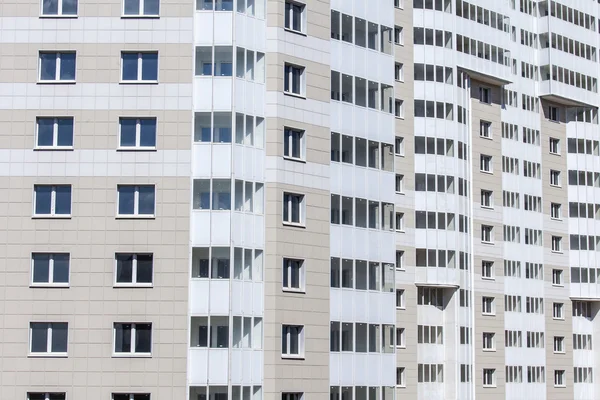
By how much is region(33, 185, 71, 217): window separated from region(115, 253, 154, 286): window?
10.3ft

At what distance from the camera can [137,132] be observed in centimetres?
4919

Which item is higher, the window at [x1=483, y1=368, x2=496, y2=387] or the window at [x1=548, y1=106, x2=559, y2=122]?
the window at [x1=548, y1=106, x2=559, y2=122]

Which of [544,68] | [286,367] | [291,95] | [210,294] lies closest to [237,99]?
[291,95]

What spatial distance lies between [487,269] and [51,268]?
43.6 m

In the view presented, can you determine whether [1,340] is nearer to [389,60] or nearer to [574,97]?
[389,60]

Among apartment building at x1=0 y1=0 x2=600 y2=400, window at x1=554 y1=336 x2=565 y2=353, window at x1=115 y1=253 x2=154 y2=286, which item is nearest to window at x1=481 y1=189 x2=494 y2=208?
window at x1=554 y1=336 x2=565 y2=353

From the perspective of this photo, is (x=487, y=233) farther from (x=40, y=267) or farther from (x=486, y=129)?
(x=40, y=267)

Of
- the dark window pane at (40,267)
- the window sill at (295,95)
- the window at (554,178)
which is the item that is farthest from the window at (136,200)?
the window at (554,178)

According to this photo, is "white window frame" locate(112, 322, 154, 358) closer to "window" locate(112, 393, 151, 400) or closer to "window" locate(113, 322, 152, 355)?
"window" locate(113, 322, 152, 355)

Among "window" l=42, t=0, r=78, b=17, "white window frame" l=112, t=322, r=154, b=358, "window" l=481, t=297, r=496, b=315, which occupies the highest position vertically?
"window" l=42, t=0, r=78, b=17

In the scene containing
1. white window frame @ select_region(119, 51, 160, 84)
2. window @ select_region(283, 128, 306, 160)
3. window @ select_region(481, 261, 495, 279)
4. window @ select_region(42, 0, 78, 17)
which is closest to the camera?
white window frame @ select_region(119, 51, 160, 84)

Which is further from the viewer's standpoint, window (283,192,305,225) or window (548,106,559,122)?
window (548,106,559,122)

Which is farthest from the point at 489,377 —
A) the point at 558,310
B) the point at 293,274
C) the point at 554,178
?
the point at 293,274

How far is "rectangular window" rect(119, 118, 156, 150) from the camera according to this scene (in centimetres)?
4909
